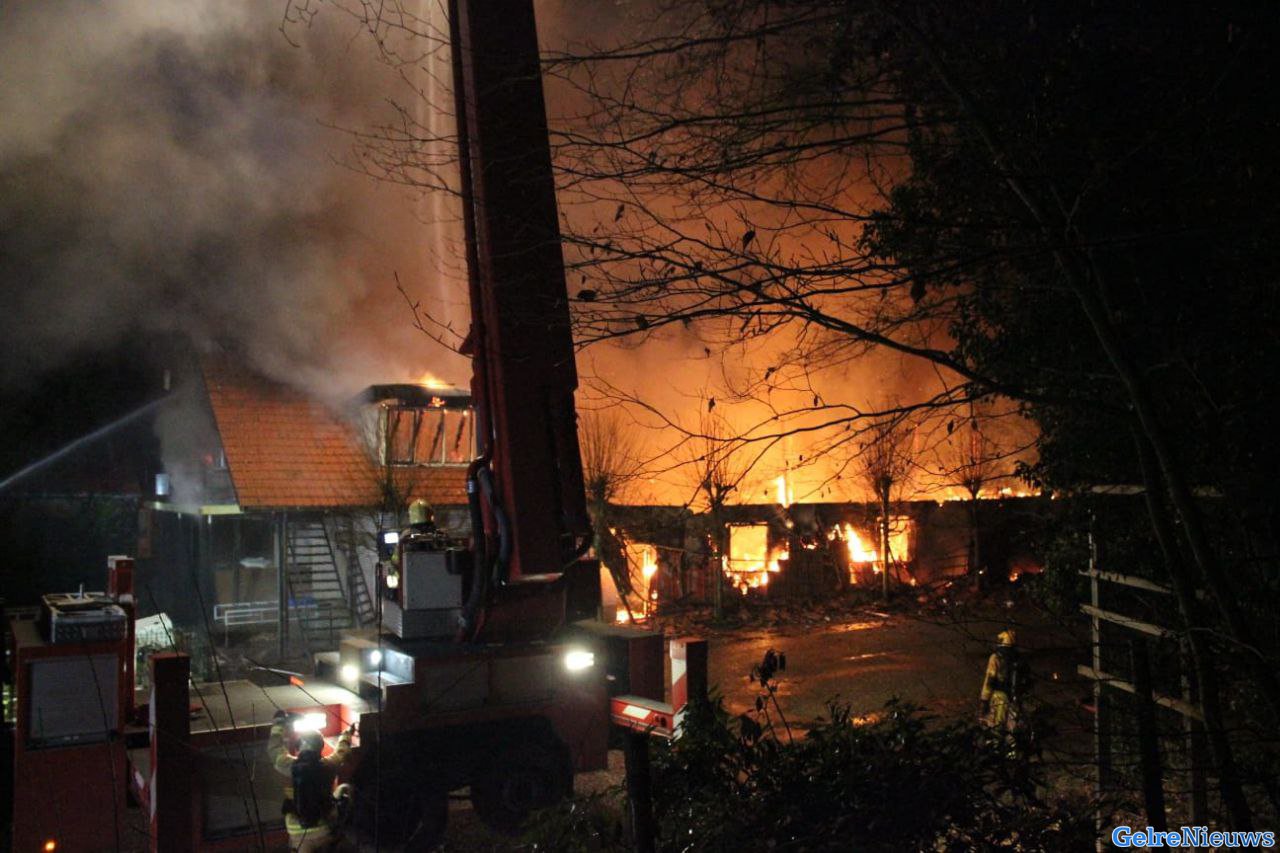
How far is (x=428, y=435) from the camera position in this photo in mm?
18578

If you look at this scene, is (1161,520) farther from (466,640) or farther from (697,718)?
(466,640)

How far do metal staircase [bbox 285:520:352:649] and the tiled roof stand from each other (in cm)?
122

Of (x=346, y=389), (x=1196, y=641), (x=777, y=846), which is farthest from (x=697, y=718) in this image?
(x=346, y=389)

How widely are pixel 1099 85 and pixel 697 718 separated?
3.51 m

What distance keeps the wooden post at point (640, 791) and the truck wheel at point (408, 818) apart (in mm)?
3733

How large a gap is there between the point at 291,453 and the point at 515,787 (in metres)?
11.7

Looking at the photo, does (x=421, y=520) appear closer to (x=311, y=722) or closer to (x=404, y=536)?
(x=404, y=536)

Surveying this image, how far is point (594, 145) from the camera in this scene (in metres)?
4.07

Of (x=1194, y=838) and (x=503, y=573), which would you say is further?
(x=503, y=573)

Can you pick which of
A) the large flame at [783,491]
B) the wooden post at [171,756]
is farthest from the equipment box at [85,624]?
the large flame at [783,491]

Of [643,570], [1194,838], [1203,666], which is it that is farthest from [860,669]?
[1203,666]

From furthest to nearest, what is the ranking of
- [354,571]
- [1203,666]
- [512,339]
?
[354,571], [512,339], [1203,666]

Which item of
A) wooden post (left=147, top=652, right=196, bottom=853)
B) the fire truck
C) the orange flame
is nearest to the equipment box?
the fire truck

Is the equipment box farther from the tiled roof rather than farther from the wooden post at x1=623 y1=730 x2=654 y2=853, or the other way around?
the tiled roof
